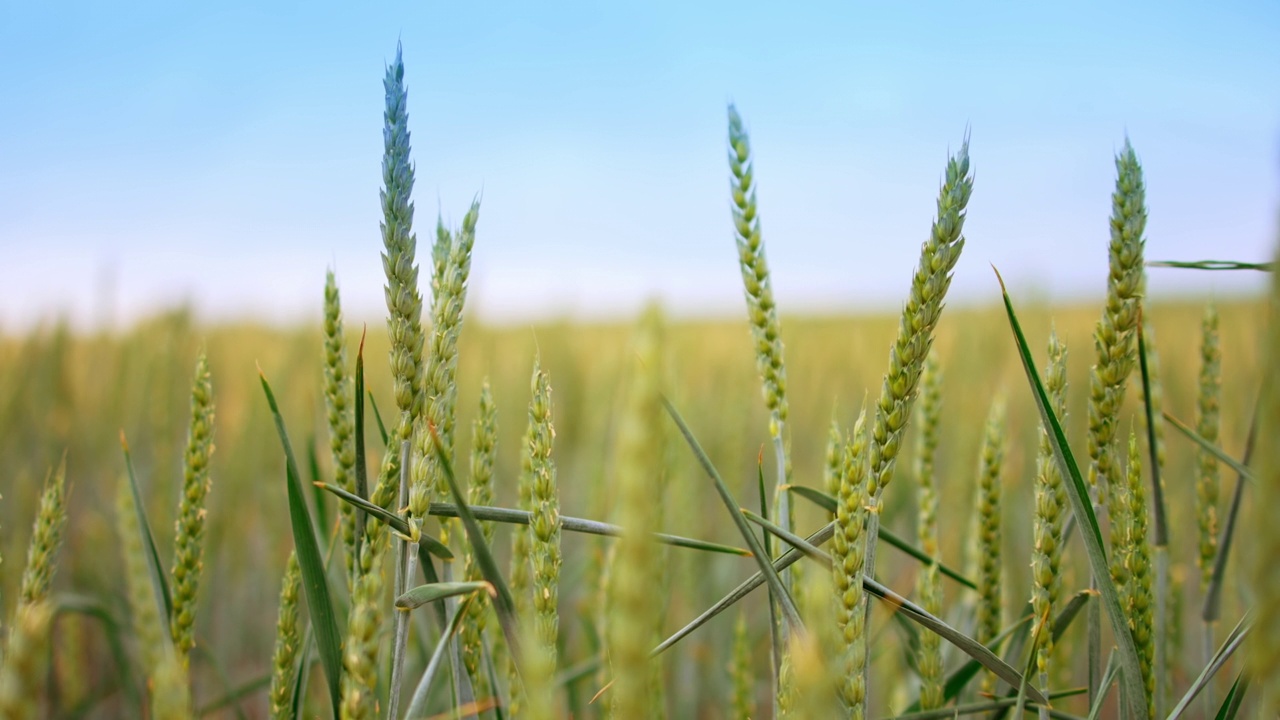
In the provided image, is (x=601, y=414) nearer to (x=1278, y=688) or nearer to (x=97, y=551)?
(x=97, y=551)

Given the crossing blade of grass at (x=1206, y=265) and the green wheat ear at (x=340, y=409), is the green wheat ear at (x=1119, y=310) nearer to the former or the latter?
the crossing blade of grass at (x=1206, y=265)

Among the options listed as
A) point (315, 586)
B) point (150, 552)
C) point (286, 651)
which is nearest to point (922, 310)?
point (315, 586)

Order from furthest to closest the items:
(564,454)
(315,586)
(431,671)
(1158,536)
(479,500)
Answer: (564,454) < (1158,536) < (479,500) < (315,586) < (431,671)

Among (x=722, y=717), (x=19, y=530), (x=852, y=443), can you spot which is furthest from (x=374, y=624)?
(x=19, y=530)

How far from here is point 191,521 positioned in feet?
2.49

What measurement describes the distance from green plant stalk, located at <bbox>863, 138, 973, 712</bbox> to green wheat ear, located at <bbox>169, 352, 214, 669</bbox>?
25.9 inches

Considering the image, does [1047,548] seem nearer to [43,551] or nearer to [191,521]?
[191,521]

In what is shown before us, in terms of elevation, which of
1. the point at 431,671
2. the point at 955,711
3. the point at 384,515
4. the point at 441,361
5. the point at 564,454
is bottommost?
the point at 564,454

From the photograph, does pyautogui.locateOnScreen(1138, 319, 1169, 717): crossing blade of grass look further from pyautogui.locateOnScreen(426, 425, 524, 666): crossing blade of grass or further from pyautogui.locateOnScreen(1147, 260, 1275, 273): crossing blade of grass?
pyautogui.locateOnScreen(426, 425, 524, 666): crossing blade of grass

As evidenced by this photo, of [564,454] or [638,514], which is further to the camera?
[564,454]

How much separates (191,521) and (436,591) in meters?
0.36

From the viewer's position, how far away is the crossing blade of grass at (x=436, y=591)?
55 centimetres

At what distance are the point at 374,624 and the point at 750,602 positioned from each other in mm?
2127

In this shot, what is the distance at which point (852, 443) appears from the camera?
0.60 m
